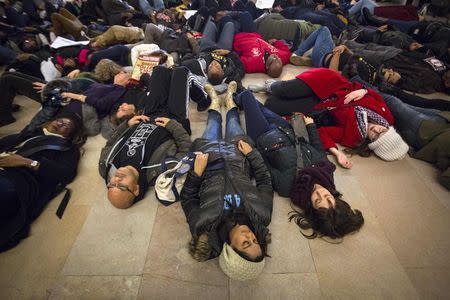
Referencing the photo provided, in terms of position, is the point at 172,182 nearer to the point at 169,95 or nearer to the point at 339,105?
the point at 169,95

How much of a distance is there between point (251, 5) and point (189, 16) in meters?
1.28

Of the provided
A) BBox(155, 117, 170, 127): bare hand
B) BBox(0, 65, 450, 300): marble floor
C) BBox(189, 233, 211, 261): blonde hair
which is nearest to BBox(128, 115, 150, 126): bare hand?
BBox(155, 117, 170, 127): bare hand

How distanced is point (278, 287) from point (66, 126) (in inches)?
95.2

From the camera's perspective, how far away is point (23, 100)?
10.7 ft

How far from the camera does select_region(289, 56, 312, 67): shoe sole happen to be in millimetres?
3679

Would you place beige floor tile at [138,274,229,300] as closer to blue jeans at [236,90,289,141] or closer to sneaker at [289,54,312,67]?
blue jeans at [236,90,289,141]

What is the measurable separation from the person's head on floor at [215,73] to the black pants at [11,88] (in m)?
2.16

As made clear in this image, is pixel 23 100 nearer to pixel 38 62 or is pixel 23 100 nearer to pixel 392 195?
pixel 38 62

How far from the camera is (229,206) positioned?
5.35ft

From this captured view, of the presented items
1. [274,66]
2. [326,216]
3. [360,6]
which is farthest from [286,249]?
[360,6]

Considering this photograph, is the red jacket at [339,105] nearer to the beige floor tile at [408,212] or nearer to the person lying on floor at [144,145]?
the beige floor tile at [408,212]

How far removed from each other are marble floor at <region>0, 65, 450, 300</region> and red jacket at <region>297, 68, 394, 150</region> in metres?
0.48

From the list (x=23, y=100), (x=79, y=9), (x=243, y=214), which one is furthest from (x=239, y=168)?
(x=79, y=9)

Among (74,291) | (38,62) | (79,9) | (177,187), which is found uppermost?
(79,9)
